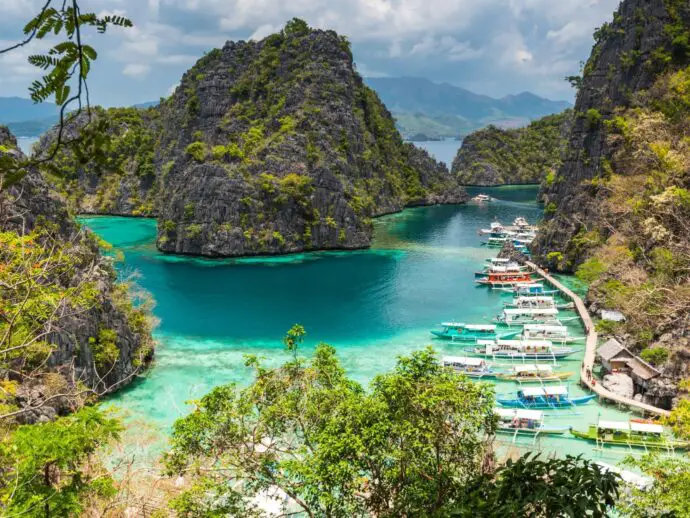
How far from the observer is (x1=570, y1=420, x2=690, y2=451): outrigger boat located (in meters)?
20.2

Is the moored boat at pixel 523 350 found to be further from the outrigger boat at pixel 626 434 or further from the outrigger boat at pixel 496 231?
the outrigger boat at pixel 496 231

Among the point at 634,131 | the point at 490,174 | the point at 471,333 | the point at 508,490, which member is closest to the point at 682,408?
the point at 508,490

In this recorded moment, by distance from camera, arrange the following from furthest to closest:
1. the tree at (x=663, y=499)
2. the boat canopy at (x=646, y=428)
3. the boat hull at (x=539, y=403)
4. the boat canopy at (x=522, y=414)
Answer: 1. the boat hull at (x=539, y=403)
2. the boat canopy at (x=522, y=414)
3. the boat canopy at (x=646, y=428)
4. the tree at (x=663, y=499)

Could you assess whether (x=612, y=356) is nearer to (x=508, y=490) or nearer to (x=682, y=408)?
(x=682, y=408)

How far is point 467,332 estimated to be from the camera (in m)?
34.5

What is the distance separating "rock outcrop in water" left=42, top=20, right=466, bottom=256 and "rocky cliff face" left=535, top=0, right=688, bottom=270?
21955mm

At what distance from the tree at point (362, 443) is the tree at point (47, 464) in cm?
208

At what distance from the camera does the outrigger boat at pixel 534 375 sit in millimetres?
27139

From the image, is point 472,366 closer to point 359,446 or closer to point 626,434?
point 626,434

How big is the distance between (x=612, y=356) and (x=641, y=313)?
3.91m

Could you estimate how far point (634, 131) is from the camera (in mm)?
35406

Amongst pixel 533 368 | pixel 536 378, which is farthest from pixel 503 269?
pixel 536 378

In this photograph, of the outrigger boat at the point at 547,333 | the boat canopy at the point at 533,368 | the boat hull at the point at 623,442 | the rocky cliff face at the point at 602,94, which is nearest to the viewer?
the boat hull at the point at 623,442

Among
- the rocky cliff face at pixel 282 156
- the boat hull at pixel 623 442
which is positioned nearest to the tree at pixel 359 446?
the boat hull at pixel 623 442
